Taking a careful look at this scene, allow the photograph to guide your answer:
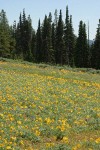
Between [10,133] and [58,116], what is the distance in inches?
129

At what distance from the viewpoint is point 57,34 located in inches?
3474

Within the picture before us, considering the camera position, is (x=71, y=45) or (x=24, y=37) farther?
(x=24, y=37)

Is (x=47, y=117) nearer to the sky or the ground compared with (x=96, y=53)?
nearer to the ground

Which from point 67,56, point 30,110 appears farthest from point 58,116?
point 67,56

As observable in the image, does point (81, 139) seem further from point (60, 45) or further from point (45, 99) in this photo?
point (60, 45)

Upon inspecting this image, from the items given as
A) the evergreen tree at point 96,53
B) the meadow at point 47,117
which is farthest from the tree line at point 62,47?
the meadow at point 47,117

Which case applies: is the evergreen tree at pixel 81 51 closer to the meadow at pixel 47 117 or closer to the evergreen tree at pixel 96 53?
the evergreen tree at pixel 96 53

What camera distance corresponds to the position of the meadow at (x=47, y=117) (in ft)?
35.9

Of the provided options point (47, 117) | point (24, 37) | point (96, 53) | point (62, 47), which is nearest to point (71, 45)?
point (62, 47)

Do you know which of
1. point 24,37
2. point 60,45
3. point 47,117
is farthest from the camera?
point 24,37

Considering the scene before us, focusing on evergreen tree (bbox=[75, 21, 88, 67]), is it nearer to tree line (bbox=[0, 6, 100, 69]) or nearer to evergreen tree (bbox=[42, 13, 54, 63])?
tree line (bbox=[0, 6, 100, 69])

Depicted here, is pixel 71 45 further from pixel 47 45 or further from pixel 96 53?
pixel 96 53

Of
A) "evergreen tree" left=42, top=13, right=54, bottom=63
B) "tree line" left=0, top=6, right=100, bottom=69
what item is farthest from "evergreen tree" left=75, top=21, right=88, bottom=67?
"evergreen tree" left=42, top=13, right=54, bottom=63

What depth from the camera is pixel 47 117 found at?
14.0 m
